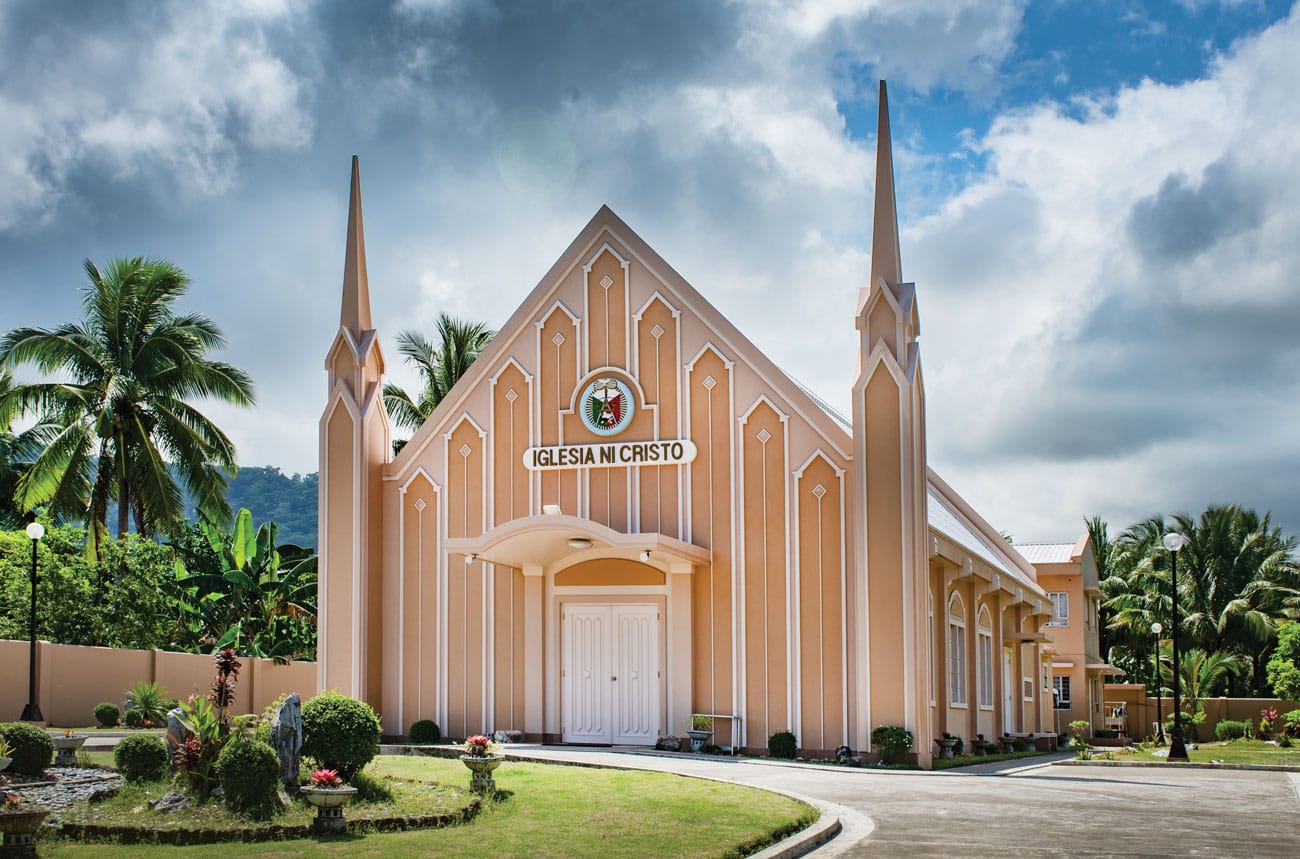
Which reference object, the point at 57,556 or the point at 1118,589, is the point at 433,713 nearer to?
the point at 57,556

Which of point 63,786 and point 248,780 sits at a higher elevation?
point 248,780

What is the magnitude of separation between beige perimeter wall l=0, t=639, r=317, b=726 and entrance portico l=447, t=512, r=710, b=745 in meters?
9.42

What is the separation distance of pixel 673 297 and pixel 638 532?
4516 mm

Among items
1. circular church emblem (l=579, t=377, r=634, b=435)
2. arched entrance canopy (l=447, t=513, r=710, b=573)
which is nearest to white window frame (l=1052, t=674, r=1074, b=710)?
arched entrance canopy (l=447, t=513, r=710, b=573)

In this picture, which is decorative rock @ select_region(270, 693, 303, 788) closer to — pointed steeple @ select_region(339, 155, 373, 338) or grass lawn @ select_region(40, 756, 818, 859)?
grass lawn @ select_region(40, 756, 818, 859)

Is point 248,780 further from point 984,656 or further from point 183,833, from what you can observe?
point 984,656

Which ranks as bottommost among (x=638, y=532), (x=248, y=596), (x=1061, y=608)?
(x=1061, y=608)

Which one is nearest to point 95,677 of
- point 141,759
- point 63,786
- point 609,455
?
point 609,455

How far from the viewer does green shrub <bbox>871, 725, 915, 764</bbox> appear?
22.8m

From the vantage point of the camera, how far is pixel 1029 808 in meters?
15.7

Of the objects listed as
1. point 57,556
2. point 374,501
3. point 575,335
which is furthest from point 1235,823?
point 57,556

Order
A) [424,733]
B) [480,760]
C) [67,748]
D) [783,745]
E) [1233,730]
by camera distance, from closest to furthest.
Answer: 1. [480,760]
2. [67,748]
3. [783,745]
4. [424,733]
5. [1233,730]

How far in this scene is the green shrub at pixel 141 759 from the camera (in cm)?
1503

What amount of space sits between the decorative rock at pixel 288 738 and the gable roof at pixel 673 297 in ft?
40.9
